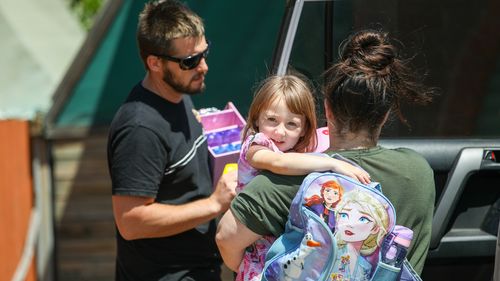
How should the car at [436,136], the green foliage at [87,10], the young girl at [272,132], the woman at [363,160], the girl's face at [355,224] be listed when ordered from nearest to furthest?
the girl's face at [355,224] → the woman at [363,160] → the young girl at [272,132] → the car at [436,136] → the green foliage at [87,10]

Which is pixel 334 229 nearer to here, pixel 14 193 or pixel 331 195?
pixel 331 195

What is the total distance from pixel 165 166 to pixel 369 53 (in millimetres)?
1080

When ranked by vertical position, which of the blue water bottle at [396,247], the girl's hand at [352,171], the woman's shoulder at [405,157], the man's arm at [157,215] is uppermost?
the woman's shoulder at [405,157]

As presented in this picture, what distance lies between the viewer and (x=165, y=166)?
332 centimetres

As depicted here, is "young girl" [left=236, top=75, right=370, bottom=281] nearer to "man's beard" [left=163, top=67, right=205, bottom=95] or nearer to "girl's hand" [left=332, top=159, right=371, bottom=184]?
"girl's hand" [left=332, top=159, right=371, bottom=184]

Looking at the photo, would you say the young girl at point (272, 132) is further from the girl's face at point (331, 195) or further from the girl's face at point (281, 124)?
the girl's face at point (331, 195)

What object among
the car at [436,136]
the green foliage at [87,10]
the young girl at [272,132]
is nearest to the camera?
the young girl at [272,132]

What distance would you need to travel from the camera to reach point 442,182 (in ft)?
9.57

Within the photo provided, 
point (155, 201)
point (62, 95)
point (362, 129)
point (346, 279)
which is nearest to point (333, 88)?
point (362, 129)

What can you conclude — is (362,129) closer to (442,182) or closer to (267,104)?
(267,104)

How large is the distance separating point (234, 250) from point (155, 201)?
904 millimetres

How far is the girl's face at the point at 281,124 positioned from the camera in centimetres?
264

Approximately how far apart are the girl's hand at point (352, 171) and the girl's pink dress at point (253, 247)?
0.86 feet

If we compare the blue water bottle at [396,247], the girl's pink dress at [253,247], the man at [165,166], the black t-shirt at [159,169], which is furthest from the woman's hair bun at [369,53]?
the black t-shirt at [159,169]
